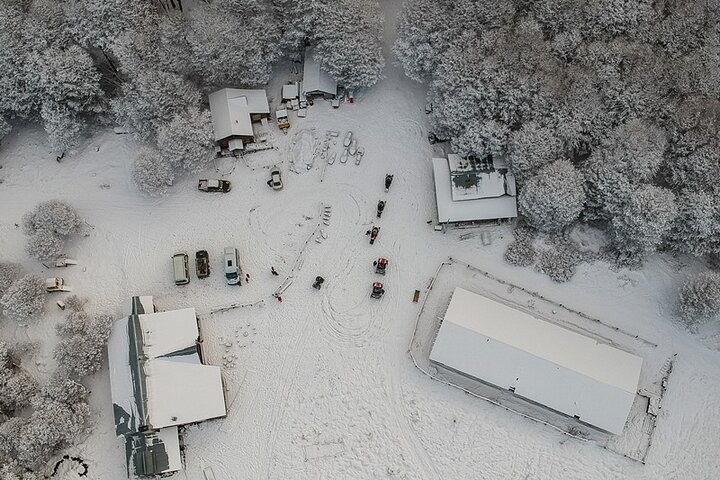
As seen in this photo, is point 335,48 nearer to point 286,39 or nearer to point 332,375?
point 286,39

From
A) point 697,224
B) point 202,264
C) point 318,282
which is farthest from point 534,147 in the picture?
point 202,264

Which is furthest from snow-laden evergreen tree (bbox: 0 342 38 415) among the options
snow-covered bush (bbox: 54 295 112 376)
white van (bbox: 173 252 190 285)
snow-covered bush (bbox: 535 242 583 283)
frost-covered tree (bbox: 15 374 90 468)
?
snow-covered bush (bbox: 535 242 583 283)

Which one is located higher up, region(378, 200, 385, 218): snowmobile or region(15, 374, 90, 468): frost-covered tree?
region(378, 200, 385, 218): snowmobile

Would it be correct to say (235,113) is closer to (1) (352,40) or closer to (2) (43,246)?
(1) (352,40)

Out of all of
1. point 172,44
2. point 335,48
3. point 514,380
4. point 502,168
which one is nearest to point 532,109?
point 502,168

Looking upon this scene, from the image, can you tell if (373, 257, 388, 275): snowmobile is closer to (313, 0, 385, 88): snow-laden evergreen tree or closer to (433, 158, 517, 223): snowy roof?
(433, 158, 517, 223): snowy roof

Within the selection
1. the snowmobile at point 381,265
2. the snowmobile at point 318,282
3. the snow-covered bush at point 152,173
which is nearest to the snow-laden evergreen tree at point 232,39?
the snow-covered bush at point 152,173

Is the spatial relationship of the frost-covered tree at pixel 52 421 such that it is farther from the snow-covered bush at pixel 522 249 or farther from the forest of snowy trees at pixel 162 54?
the snow-covered bush at pixel 522 249
